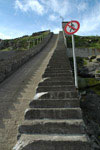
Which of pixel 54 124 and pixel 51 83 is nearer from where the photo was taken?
pixel 54 124

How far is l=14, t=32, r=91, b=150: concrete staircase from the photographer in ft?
5.29

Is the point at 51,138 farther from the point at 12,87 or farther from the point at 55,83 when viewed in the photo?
the point at 12,87

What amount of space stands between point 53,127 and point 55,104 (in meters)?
0.55

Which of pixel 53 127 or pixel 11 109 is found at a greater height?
pixel 53 127

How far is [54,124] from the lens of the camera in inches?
75.1

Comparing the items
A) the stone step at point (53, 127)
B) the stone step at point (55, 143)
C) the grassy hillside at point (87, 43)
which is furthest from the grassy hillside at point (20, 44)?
the stone step at point (55, 143)

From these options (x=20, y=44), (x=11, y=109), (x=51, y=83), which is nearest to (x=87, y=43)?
(x=20, y=44)

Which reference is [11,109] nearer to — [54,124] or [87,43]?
[54,124]

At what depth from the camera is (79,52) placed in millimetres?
17891

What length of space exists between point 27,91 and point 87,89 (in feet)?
14.1

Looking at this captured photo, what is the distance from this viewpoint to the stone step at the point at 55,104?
233 centimetres

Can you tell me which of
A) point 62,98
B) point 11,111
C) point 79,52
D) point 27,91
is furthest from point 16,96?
point 79,52

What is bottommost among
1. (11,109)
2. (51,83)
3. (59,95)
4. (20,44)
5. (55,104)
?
(11,109)

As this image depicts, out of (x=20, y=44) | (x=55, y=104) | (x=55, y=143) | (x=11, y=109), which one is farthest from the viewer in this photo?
(x=20, y=44)
